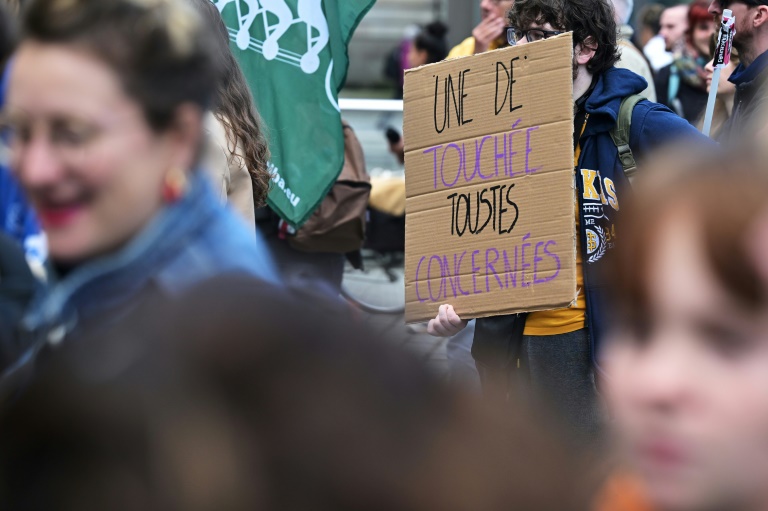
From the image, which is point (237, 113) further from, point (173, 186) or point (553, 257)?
point (173, 186)

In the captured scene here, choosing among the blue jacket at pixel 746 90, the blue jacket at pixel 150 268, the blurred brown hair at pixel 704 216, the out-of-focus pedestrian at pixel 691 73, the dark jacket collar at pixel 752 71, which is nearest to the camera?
the blurred brown hair at pixel 704 216

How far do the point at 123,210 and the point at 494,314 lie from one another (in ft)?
7.44

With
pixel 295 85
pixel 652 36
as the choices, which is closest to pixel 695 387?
pixel 295 85

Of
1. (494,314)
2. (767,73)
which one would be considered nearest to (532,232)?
(494,314)

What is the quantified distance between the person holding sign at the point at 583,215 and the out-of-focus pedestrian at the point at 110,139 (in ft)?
7.24

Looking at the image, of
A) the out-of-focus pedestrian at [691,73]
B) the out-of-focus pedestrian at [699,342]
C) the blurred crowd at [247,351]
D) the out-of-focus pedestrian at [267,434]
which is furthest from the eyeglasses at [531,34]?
the out-of-focus pedestrian at [691,73]

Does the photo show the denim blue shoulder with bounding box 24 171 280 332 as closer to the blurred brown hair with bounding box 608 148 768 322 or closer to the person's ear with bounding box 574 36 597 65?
the blurred brown hair with bounding box 608 148 768 322

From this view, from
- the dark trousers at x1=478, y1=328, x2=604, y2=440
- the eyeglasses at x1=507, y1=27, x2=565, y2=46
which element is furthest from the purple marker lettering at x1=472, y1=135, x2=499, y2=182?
the dark trousers at x1=478, y1=328, x2=604, y2=440

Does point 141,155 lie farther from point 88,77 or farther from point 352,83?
point 352,83

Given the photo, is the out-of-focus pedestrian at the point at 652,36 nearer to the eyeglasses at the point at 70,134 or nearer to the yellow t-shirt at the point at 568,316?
the yellow t-shirt at the point at 568,316

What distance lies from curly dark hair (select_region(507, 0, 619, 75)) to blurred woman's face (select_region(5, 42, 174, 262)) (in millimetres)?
2457

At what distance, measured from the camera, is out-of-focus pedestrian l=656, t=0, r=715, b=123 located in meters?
6.59

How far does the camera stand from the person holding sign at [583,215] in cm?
332

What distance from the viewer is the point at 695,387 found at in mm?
904
